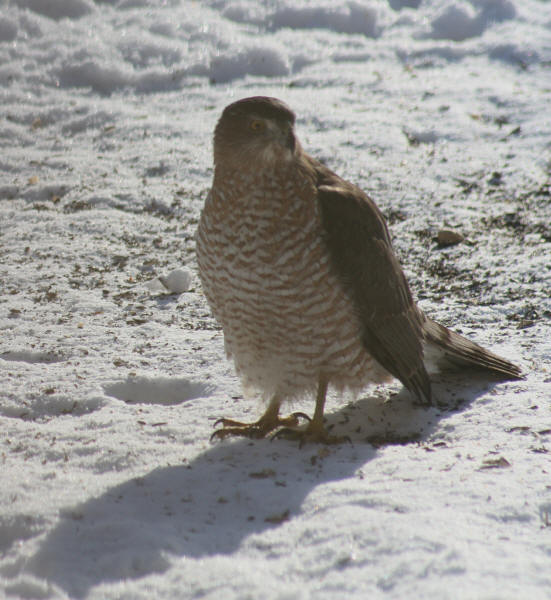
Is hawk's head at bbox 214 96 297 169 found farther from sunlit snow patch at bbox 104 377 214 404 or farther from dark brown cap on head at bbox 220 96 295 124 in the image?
sunlit snow patch at bbox 104 377 214 404

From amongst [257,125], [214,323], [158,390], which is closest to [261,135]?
[257,125]

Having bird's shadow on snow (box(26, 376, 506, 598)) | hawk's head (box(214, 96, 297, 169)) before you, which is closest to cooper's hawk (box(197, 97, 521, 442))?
hawk's head (box(214, 96, 297, 169))

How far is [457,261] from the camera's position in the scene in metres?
5.55

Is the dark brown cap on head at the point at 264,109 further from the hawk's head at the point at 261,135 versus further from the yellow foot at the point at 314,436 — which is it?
the yellow foot at the point at 314,436

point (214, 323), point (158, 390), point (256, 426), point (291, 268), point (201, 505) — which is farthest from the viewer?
point (214, 323)

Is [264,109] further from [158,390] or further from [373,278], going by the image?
[158,390]

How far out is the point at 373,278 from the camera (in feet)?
11.9

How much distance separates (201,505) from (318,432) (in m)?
0.83

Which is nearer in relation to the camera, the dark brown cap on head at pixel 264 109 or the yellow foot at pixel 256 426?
the dark brown cap on head at pixel 264 109

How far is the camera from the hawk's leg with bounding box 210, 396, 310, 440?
147 inches

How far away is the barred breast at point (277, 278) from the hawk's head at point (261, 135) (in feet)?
0.27

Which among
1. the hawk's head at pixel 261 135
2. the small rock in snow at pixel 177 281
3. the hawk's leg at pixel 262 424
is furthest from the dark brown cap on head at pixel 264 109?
the small rock in snow at pixel 177 281

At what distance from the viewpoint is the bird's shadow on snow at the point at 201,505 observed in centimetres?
263

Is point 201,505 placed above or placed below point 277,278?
below
